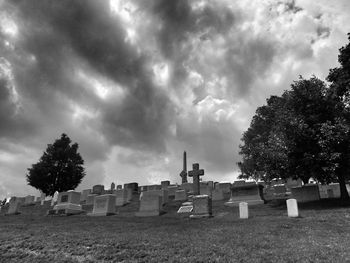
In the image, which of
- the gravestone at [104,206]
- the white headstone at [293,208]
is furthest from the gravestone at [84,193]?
the white headstone at [293,208]

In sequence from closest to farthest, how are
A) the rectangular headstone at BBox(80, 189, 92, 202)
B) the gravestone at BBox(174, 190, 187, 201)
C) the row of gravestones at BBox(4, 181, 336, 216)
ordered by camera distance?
1. the row of gravestones at BBox(4, 181, 336, 216)
2. the gravestone at BBox(174, 190, 187, 201)
3. the rectangular headstone at BBox(80, 189, 92, 202)

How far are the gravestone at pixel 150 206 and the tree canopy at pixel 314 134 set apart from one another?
331 inches

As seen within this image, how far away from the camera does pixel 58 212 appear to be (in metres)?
23.4

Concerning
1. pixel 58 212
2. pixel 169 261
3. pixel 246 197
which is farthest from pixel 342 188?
pixel 58 212

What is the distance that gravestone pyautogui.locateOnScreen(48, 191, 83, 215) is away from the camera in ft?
76.9

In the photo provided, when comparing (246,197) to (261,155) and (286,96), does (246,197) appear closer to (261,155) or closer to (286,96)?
(261,155)

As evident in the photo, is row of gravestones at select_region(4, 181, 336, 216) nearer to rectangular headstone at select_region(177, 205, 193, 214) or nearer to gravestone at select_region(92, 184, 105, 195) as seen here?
rectangular headstone at select_region(177, 205, 193, 214)

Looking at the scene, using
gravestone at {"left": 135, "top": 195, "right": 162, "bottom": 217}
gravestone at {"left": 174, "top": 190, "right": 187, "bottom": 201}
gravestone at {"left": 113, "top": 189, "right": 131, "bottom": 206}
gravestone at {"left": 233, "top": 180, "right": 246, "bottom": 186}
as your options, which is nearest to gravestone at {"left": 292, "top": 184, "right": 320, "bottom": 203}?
gravestone at {"left": 135, "top": 195, "right": 162, "bottom": 217}

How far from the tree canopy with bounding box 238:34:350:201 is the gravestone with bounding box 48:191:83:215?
15559 millimetres

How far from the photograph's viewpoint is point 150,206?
21.2 metres

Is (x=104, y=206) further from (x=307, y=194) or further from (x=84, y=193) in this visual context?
(x=84, y=193)

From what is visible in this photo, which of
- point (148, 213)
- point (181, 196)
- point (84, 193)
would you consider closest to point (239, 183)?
point (181, 196)

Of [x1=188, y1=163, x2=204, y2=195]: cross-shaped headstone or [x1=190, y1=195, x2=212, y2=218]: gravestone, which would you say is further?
[x1=188, y1=163, x2=204, y2=195]: cross-shaped headstone

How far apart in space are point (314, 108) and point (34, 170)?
122ft
